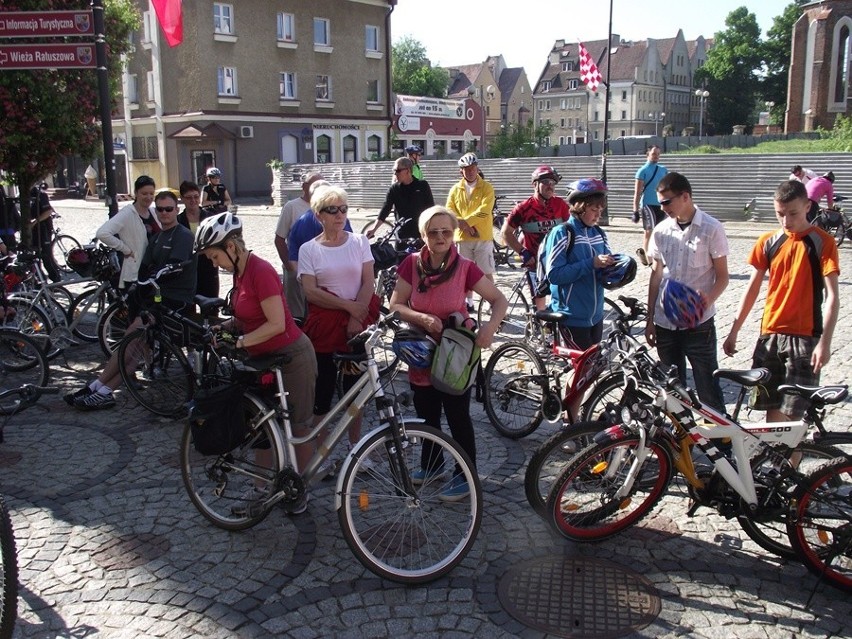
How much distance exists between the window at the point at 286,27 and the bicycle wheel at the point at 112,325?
3646 centimetres

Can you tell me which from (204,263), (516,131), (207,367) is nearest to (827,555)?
(207,367)

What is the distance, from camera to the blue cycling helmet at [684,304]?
15.8 feet

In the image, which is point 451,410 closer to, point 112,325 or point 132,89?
point 112,325

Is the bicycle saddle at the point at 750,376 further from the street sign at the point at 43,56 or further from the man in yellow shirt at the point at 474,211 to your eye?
the street sign at the point at 43,56

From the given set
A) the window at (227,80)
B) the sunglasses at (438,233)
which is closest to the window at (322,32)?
the window at (227,80)

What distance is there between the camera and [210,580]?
12.8 ft

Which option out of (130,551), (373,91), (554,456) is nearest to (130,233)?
(130,551)

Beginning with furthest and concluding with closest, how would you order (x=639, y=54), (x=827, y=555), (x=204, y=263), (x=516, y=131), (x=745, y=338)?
(x=639, y=54) < (x=516, y=131) < (x=745, y=338) < (x=204, y=263) < (x=827, y=555)

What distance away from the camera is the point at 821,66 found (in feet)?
185

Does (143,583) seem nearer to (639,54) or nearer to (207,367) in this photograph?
(207,367)

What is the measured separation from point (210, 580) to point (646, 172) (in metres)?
10.2

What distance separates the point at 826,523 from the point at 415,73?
77921mm

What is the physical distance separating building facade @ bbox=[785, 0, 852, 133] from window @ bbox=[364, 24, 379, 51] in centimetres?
3271

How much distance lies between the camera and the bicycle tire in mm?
6996
